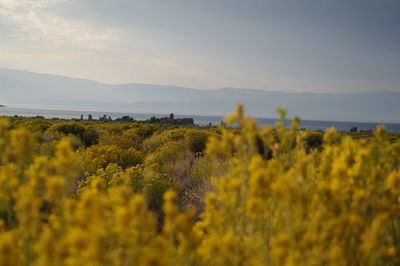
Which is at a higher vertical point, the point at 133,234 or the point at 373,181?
the point at 373,181

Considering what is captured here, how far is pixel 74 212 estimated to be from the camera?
182cm

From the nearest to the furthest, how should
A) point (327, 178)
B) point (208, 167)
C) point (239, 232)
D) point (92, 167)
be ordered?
point (239, 232) → point (327, 178) → point (92, 167) → point (208, 167)

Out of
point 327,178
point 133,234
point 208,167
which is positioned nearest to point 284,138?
point 327,178

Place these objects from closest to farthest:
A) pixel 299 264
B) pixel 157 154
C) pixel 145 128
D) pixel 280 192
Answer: pixel 299 264 → pixel 280 192 → pixel 157 154 → pixel 145 128

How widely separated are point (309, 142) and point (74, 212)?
15444 millimetres

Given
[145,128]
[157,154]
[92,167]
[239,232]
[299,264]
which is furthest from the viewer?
[145,128]

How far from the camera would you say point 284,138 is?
2.67 m

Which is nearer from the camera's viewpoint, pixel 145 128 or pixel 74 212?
pixel 74 212

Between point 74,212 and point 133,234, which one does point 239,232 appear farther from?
point 74,212

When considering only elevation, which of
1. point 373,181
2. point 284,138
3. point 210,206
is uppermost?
point 284,138

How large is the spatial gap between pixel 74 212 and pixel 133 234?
0.60 metres

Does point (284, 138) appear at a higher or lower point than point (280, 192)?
higher

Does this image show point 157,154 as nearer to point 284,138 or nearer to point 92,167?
point 92,167

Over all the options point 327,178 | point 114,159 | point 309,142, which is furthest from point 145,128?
point 327,178
